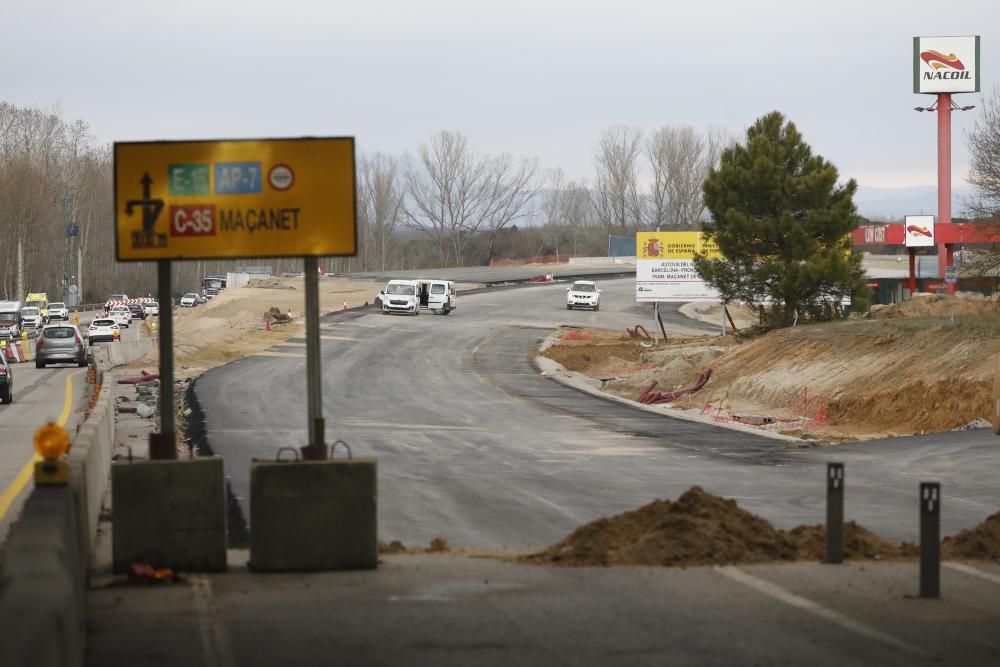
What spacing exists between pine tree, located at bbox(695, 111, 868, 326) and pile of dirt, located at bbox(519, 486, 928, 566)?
3289 cm

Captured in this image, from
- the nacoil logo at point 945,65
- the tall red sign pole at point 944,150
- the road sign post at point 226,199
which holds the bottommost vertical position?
the road sign post at point 226,199

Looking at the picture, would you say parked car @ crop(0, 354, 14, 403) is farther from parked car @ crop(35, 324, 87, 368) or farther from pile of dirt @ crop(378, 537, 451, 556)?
pile of dirt @ crop(378, 537, 451, 556)

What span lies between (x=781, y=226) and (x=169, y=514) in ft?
124

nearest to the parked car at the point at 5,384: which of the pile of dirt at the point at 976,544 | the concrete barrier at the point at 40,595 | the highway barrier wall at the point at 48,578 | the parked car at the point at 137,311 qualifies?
the highway barrier wall at the point at 48,578

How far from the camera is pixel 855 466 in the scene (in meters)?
25.4

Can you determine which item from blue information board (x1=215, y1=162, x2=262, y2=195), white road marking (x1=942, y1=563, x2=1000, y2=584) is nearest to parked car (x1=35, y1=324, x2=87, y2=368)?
blue information board (x1=215, y1=162, x2=262, y2=195)

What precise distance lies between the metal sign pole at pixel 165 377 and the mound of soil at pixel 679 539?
11.0ft

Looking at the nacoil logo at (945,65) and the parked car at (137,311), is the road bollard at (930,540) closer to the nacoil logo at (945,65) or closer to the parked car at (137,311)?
the nacoil logo at (945,65)

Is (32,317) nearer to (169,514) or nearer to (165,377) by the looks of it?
(165,377)

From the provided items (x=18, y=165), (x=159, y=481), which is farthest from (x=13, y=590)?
(x=18, y=165)

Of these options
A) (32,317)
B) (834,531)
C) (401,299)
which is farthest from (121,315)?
(834,531)

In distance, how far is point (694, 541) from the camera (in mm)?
12180

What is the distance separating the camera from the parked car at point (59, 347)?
5303 centimetres

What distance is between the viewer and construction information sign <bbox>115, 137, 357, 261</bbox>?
443 inches
